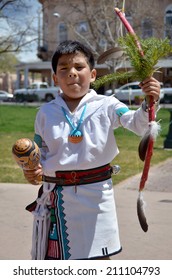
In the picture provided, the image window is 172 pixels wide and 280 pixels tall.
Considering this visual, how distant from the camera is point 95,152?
120 inches

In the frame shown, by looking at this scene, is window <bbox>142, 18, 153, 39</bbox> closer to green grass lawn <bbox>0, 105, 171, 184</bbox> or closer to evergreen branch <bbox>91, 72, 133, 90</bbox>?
green grass lawn <bbox>0, 105, 171, 184</bbox>

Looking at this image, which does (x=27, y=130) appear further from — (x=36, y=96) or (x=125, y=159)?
(x=36, y=96)

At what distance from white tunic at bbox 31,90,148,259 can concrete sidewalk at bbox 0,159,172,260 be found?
1.76 metres

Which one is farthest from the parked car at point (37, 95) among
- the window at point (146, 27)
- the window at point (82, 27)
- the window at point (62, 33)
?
the window at point (146, 27)

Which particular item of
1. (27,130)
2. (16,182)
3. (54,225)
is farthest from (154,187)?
(27,130)

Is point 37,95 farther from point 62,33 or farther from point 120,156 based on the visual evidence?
point 120,156

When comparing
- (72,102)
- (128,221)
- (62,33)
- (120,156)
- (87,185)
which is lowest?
(120,156)

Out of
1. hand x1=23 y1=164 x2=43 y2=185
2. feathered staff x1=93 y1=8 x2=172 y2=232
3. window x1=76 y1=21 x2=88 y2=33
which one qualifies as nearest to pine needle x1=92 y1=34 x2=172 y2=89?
feathered staff x1=93 y1=8 x2=172 y2=232

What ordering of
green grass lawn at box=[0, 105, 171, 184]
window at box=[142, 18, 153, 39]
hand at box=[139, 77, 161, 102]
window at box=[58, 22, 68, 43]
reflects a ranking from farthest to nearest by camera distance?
window at box=[58, 22, 68, 43] < window at box=[142, 18, 153, 39] < green grass lawn at box=[0, 105, 171, 184] < hand at box=[139, 77, 161, 102]

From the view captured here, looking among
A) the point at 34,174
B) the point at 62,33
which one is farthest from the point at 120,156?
the point at 62,33

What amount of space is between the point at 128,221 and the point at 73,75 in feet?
10.3

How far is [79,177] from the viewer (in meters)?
3.07

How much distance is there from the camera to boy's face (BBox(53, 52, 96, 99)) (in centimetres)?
313

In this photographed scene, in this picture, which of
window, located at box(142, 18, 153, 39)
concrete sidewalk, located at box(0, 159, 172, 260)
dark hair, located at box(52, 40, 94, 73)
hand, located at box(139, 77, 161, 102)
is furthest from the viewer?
window, located at box(142, 18, 153, 39)
